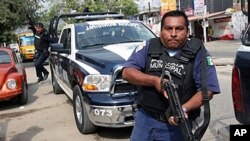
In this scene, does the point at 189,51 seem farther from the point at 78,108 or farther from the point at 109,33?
the point at 109,33

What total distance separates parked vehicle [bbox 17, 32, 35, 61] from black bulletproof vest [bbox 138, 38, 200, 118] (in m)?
25.7

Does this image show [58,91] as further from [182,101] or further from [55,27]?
[182,101]

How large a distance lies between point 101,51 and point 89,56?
320 mm

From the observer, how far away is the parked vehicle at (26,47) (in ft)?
90.6

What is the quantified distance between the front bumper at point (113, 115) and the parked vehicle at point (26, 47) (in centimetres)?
2313

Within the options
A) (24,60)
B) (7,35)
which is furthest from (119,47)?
(24,60)

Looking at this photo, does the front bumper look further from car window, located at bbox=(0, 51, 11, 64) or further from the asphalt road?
car window, located at bbox=(0, 51, 11, 64)

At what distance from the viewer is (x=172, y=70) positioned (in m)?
2.55

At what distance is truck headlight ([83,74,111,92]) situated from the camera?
5199 millimetres

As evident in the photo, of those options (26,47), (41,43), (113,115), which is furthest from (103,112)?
(26,47)

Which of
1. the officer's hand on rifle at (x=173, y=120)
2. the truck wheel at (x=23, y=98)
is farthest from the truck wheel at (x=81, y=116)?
the officer's hand on rifle at (x=173, y=120)

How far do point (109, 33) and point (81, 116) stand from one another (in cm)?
185

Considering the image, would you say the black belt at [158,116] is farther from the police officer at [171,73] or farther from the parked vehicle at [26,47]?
the parked vehicle at [26,47]

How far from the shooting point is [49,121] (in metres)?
7.00
